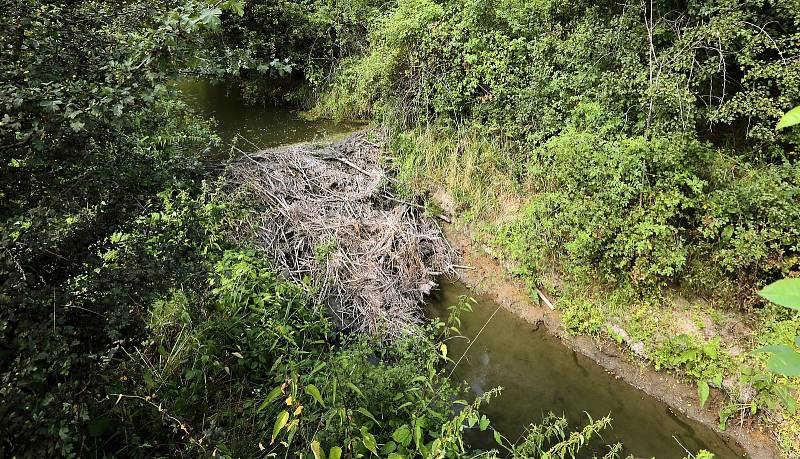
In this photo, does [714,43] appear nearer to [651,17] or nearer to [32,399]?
[651,17]

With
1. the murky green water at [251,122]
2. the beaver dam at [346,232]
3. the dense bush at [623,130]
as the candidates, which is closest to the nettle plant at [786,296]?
the beaver dam at [346,232]

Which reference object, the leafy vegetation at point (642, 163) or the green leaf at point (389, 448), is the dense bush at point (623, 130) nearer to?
the leafy vegetation at point (642, 163)

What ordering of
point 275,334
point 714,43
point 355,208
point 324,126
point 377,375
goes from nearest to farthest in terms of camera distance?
point 377,375, point 275,334, point 714,43, point 355,208, point 324,126

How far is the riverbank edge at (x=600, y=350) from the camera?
152 inches

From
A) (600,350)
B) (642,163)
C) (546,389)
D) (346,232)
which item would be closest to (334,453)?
(546,389)

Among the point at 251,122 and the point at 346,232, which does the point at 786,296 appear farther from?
the point at 251,122

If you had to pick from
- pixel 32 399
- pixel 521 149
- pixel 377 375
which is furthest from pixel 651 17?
pixel 32 399

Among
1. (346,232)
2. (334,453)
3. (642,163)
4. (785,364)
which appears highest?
(785,364)

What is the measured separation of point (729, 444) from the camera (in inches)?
151

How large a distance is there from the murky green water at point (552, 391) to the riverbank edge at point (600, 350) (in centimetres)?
8

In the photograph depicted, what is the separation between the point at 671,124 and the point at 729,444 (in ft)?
9.30

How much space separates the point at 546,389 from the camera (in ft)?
14.1

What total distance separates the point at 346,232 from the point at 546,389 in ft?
8.66

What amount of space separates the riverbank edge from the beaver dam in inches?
12.7
